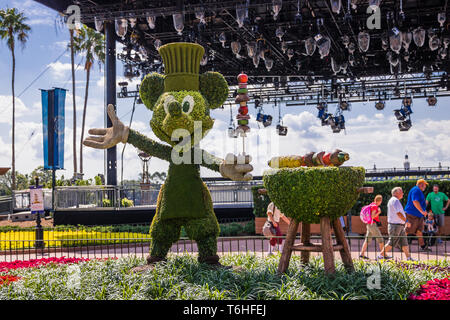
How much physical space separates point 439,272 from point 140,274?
4217 mm

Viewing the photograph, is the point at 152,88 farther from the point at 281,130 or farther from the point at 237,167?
the point at 281,130

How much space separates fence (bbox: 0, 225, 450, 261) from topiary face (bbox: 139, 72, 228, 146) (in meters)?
3.84

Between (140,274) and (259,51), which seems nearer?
→ (140,274)

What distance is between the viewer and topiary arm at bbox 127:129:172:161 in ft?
22.0

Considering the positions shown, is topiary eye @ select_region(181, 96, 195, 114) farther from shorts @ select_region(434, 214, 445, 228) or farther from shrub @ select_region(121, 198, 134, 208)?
shrub @ select_region(121, 198, 134, 208)

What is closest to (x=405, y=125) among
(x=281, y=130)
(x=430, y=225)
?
(x=281, y=130)

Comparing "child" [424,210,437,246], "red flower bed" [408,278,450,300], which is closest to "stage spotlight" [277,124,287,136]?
"child" [424,210,437,246]

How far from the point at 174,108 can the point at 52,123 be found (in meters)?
9.82

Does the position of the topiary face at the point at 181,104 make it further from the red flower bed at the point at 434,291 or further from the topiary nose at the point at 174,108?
the red flower bed at the point at 434,291

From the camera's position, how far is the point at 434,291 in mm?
5266

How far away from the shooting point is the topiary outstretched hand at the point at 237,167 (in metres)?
6.18
